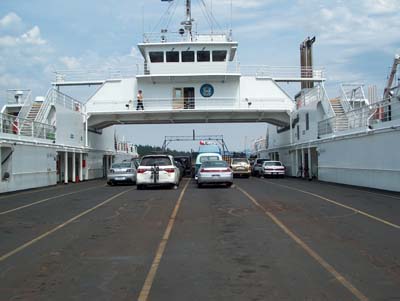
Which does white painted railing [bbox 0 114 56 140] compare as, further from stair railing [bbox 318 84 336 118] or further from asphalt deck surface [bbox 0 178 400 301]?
stair railing [bbox 318 84 336 118]

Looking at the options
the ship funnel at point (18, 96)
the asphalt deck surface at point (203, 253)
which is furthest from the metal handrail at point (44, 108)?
the asphalt deck surface at point (203, 253)

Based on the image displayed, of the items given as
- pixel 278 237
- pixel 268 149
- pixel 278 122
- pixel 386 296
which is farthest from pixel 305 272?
pixel 268 149

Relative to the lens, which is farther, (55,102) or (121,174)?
(55,102)

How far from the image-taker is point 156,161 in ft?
83.9

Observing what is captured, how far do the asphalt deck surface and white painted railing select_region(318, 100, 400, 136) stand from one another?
26.7 ft

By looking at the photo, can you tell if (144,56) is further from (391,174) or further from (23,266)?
(23,266)

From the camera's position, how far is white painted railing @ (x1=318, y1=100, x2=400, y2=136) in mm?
22281

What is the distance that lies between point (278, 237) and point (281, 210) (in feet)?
15.7

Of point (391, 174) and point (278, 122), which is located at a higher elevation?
point (278, 122)

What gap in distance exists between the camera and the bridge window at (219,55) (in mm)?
40000

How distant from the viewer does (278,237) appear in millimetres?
10047

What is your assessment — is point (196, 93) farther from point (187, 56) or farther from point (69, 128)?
point (69, 128)

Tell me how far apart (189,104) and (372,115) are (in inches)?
706

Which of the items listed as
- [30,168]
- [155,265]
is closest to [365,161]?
[30,168]
